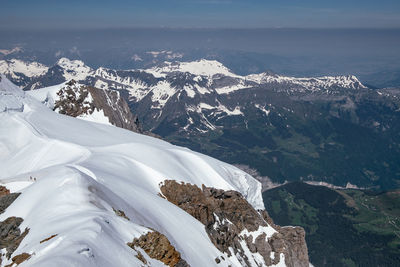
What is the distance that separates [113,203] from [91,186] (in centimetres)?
362

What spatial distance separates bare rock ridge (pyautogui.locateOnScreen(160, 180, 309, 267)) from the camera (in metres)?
73.0

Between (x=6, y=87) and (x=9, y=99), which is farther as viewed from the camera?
(x=6, y=87)

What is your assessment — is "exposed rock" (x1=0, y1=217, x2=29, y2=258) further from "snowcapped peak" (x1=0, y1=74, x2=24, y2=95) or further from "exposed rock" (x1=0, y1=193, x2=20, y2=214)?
"snowcapped peak" (x1=0, y1=74, x2=24, y2=95)

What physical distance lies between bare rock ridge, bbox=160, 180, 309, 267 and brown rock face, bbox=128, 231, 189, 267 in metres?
29.0

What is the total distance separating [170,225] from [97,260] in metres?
30.0

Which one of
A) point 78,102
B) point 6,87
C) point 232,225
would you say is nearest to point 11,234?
point 232,225

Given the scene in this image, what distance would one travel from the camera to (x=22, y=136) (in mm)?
88375

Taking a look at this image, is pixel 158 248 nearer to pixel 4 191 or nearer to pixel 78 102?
pixel 4 191

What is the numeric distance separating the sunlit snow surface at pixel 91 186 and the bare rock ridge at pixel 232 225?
12.7ft

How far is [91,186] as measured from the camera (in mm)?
43812

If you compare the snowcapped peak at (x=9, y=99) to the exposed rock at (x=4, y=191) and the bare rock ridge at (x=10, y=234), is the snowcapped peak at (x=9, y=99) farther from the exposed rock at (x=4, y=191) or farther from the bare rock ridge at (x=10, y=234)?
the bare rock ridge at (x=10, y=234)

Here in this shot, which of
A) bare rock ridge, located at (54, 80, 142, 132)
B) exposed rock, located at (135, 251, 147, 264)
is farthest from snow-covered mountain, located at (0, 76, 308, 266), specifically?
bare rock ridge, located at (54, 80, 142, 132)

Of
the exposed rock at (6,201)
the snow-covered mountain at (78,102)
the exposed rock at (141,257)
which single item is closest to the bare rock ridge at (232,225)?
the exposed rock at (6,201)

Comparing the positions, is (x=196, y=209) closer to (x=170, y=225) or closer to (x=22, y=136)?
(x=170, y=225)
